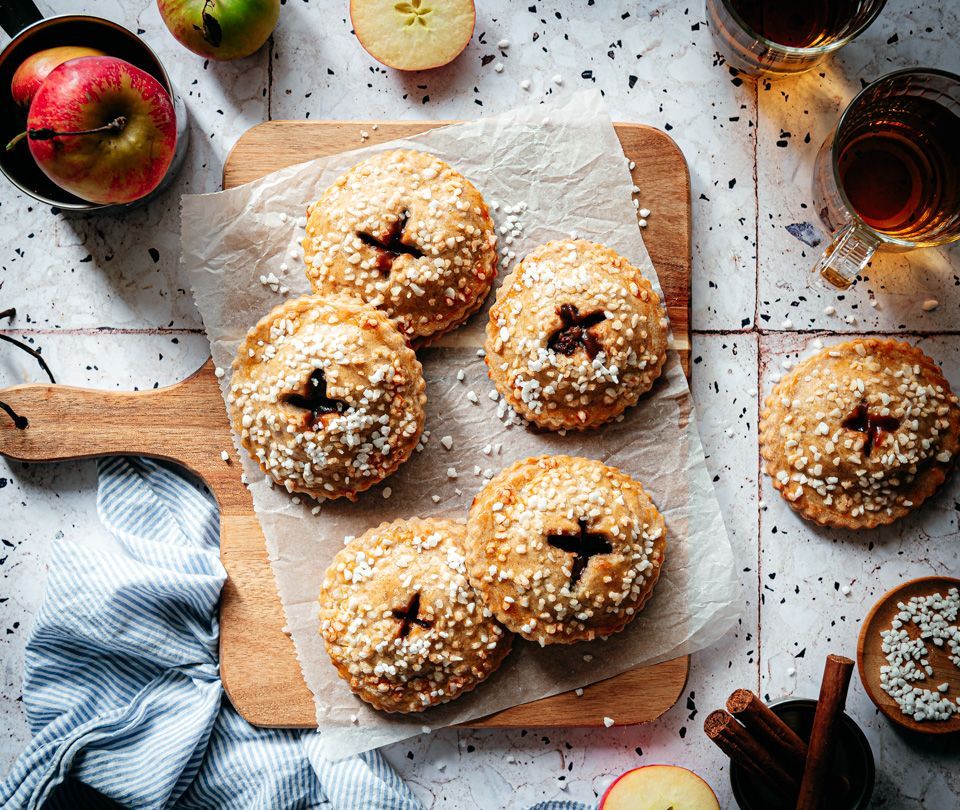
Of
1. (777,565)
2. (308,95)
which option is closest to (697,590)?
(777,565)

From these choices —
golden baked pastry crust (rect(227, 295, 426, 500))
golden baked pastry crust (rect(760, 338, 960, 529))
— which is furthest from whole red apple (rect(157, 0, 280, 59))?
golden baked pastry crust (rect(760, 338, 960, 529))

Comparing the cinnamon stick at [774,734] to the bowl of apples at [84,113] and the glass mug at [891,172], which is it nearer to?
the glass mug at [891,172]

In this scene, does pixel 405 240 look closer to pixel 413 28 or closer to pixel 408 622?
pixel 413 28

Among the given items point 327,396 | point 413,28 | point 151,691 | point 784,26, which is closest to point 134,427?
point 327,396

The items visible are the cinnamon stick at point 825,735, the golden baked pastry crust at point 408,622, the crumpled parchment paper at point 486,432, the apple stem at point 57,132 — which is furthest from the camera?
the crumpled parchment paper at point 486,432

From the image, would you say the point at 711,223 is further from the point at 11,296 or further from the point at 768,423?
the point at 11,296

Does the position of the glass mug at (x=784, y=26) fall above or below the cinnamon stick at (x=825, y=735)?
above

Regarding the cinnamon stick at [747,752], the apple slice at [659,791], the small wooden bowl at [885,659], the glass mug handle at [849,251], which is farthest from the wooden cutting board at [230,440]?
the small wooden bowl at [885,659]
